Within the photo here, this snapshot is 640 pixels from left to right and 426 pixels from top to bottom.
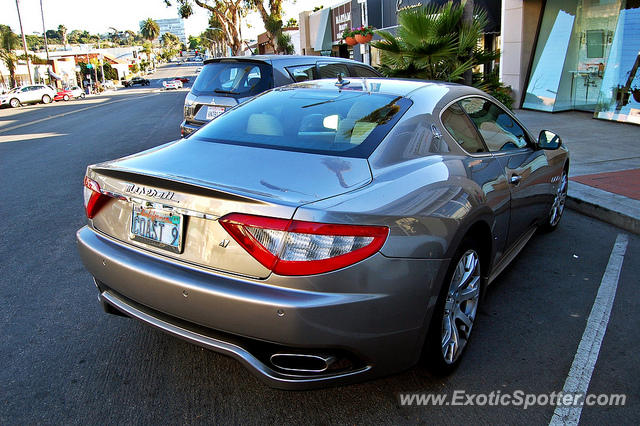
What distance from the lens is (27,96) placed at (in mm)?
38844

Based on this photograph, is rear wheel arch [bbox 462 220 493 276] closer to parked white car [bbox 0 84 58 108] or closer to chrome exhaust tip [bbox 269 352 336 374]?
chrome exhaust tip [bbox 269 352 336 374]

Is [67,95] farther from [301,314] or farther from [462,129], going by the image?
[301,314]

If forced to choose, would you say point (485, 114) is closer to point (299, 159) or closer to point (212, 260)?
point (299, 159)

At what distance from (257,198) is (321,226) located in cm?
32

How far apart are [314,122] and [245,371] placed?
61.4 inches

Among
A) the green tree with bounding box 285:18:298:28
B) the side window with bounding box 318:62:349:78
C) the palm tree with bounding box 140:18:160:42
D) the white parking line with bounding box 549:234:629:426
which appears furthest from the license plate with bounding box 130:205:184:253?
the palm tree with bounding box 140:18:160:42

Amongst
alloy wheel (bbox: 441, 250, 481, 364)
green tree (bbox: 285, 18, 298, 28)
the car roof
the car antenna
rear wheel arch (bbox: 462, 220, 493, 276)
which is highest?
green tree (bbox: 285, 18, 298, 28)

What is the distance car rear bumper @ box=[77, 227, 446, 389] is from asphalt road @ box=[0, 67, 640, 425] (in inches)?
15.8

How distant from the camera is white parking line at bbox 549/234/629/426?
8.55ft

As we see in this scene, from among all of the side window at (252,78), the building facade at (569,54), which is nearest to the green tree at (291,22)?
the building facade at (569,54)

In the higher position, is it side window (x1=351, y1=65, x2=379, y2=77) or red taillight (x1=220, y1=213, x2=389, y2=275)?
side window (x1=351, y1=65, x2=379, y2=77)

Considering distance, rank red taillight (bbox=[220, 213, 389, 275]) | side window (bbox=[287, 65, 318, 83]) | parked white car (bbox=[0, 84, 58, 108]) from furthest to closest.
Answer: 1. parked white car (bbox=[0, 84, 58, 108])
2. side window (bbox=[287, 65, 318, 83])
3. red taillight (bbox=[220, 213, 389, 275])

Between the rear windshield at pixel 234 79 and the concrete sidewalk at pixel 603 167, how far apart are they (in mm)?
4322

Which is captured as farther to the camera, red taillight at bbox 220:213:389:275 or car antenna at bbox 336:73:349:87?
car antenna at bbox 336:73:349:87
